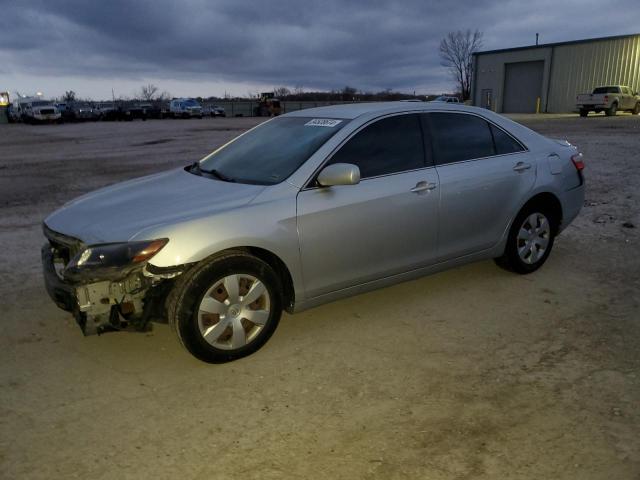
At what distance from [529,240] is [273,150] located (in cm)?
257

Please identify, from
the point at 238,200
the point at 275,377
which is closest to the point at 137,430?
the point at 275,377

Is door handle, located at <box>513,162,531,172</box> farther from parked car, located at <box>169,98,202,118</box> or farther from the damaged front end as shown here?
parked car, located at <box>169,98,202,118</box>

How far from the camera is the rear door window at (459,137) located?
4312 millimetres

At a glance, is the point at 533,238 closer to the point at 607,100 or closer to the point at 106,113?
the point at 607,100

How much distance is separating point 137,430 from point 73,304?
939mm

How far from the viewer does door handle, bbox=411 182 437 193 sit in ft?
13.2

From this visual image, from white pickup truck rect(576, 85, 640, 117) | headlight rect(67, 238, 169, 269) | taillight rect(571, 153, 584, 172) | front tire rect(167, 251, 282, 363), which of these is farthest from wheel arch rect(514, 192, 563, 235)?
white pickup truck rect(576, 85, 640, 117)

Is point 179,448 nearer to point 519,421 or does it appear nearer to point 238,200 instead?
point 238,200

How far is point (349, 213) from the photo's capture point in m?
3.72

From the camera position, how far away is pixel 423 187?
4059mm

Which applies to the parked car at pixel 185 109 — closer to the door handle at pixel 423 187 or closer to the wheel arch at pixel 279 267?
the door handle at pixel 423 187

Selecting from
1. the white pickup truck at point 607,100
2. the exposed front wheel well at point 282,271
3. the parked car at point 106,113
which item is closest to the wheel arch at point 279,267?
the exposed front wheel well at point 282,271

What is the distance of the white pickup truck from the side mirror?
3325cm

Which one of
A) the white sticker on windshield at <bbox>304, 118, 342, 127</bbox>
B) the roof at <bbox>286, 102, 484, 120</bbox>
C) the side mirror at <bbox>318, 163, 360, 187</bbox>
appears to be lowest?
the side mirror at <bbox>318, 163, 360, 187</bbox>
